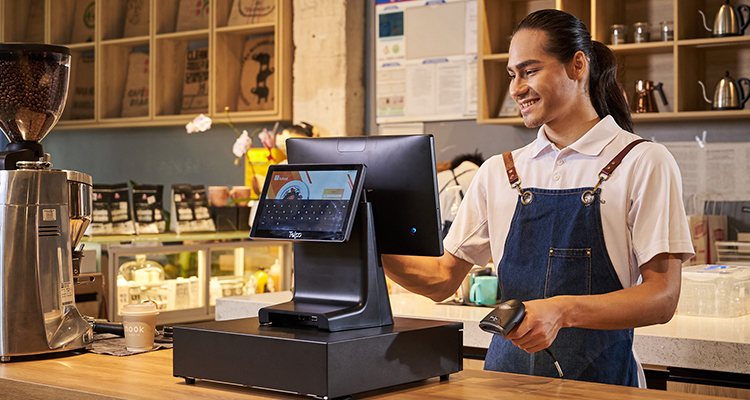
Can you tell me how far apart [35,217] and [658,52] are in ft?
10.8

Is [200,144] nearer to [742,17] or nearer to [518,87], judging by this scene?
[742,17]

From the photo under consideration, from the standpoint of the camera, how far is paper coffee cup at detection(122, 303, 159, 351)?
65.1 inches

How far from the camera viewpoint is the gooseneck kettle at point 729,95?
364 centimetres

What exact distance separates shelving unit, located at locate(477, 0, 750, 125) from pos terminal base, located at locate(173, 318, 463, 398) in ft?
8.90

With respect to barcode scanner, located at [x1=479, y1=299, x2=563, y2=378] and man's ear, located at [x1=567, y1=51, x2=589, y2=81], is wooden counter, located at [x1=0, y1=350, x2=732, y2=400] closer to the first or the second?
barcode scanner, located at [x1=479, y1=299, x2=563, y2=378]

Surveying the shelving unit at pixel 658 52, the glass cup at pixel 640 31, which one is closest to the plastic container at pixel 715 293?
the shelving unit at pixel 658 52

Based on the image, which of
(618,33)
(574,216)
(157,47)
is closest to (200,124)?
(157,47)

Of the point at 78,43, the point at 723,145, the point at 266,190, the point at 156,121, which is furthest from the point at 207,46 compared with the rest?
the point at 266,190

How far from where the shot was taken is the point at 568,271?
1.63m

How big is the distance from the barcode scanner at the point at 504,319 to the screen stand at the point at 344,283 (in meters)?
0.21

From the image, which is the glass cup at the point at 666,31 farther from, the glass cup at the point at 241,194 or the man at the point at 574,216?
the glass cup at the point at 241,194

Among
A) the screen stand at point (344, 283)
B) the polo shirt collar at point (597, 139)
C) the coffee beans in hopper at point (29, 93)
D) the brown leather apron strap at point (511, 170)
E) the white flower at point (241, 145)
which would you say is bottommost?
the screen stand at point (344, 283)

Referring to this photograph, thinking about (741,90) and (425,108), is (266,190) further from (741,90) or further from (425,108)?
(425,108)

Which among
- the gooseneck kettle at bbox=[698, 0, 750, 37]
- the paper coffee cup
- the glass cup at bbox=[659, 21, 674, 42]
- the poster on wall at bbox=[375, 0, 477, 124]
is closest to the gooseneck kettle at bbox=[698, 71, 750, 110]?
the gooseneck kettle at bbox=[698, 0, 750, 37]
